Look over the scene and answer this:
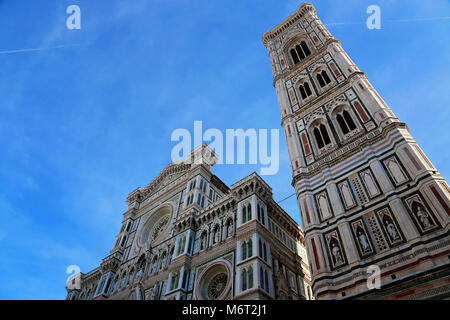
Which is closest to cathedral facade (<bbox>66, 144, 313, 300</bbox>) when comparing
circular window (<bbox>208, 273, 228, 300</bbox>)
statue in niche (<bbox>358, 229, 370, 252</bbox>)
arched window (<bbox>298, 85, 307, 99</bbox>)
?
circular window (<bbox>208, 273, 228, 300</bbox>)

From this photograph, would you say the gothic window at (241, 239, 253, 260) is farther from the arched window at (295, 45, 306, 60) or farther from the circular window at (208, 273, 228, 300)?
the arched window at (295, 45, 306, 60)

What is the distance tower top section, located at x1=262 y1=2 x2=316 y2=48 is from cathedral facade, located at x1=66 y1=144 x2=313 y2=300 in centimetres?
1688

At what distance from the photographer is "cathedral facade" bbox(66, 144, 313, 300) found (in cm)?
1680

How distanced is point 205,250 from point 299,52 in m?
22.6

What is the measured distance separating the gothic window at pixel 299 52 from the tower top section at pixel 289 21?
5.38m

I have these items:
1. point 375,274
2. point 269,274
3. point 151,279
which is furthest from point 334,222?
point 151,279

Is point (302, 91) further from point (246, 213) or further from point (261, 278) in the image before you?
point (261, 278)

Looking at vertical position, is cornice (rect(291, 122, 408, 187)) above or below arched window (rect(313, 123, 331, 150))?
below

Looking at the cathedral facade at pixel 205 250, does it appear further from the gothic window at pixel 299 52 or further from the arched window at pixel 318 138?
the gothic window at pixel 299 52

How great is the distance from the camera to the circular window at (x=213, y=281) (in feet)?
56.7

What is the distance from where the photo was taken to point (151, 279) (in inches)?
860

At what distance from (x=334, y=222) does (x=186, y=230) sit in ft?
36.7

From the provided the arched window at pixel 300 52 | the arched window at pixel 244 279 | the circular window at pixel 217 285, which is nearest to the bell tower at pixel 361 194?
the arched window at pixel 244 279

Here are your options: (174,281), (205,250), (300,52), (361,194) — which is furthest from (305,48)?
(174,281)
